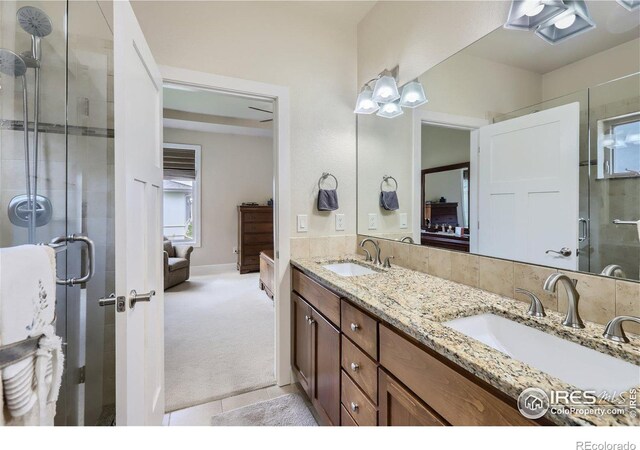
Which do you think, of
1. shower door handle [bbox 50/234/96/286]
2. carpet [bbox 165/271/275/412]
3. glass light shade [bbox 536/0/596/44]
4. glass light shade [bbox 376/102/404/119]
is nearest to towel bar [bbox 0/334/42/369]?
shower door handle [bbox 50/234/96/286]

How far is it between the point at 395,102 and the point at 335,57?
66cm

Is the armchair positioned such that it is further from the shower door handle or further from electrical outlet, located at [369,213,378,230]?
electrical outlet, located at [369,213,378,230]

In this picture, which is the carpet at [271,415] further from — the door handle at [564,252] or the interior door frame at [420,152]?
the door handle at [564,252]

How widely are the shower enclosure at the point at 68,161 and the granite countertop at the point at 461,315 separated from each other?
1200 millimetres

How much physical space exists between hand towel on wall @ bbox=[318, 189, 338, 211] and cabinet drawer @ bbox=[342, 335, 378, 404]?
103 centimetres

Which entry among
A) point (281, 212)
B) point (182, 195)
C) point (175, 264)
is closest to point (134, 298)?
point (281, 212)

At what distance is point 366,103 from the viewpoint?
6.75 feet

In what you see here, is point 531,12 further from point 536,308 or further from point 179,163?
point 179,163

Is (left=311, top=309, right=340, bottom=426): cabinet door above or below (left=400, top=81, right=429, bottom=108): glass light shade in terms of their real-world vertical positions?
below

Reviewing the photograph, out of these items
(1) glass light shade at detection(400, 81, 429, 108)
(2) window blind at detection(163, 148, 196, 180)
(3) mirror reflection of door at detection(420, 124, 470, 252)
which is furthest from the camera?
(2) window blind at detection(163, 148, 196, 180)

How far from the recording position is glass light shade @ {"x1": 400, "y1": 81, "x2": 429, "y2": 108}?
1.74m

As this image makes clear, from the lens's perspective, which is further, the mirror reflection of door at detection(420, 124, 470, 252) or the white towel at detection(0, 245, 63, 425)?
the mirror reflection of door at detection(420, 124, 470, 252)

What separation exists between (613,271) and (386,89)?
1.55 m

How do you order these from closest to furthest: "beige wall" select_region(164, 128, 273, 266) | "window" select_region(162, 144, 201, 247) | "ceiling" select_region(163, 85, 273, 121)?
"ceiling" select_region(163, 85, 273, 121)
"window" select_region(162, 144, 201, 247)
"beige wall" select_region(164, 128, 273, 266)
